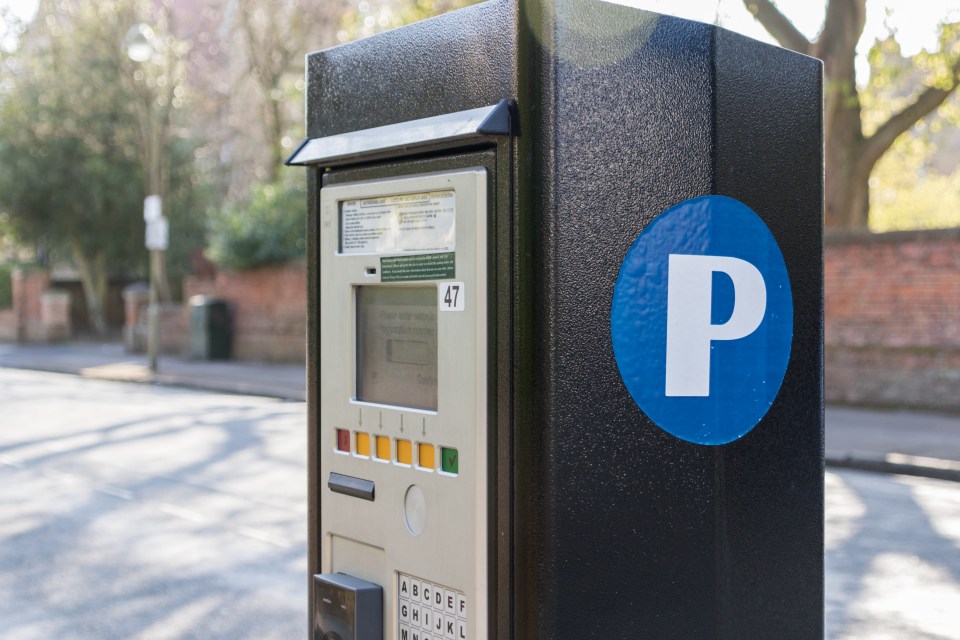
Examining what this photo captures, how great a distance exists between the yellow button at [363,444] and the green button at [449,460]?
0.23 meters

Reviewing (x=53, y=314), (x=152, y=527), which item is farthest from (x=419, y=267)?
(x=53, y=314)

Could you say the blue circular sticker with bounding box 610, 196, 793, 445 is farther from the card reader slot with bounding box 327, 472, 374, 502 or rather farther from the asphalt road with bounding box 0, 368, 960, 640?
the asphalt road with bounding box 0, 368, 960, 640

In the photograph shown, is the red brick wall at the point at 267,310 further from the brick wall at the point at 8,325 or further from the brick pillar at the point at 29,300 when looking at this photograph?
the brick wall at the point at 8,325

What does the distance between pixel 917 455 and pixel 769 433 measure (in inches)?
332

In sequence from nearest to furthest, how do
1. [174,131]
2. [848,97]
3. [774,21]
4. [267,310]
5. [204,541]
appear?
[204,541] < [848,97] < [774,21] < [267,310] < [174,131]

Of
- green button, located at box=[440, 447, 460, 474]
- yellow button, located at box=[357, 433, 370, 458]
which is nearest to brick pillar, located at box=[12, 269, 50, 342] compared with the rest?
yellow button, located at box=[357, 433, 370, 458]

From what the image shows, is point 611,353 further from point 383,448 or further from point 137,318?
point 137,318

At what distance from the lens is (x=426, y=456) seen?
2211 mm

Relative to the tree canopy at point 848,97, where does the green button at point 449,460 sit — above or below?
below

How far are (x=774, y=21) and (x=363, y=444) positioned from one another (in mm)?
14490

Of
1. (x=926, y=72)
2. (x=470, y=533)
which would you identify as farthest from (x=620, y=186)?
(x=926, y=72)

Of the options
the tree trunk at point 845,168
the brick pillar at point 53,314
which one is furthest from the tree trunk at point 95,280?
the tree trunk at point 845,168

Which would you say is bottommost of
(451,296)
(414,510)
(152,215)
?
(414,510)

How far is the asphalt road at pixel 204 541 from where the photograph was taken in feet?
17.4
